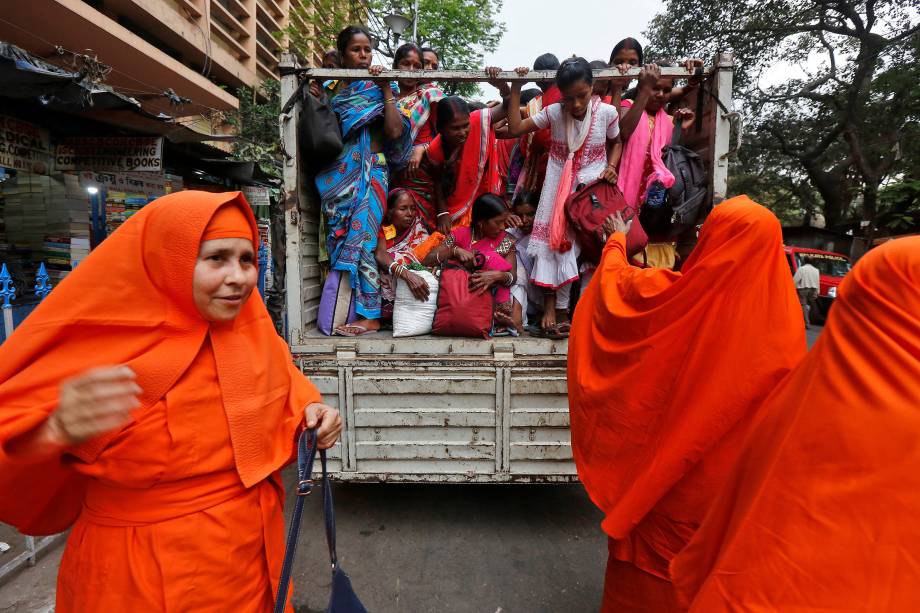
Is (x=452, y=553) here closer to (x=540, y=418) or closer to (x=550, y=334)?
(x=540, y=418)

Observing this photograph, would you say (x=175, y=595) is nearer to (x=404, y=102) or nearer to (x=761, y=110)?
(x=404, y=102)

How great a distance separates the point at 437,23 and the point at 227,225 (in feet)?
44.7

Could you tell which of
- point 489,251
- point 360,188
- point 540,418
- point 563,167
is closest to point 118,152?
point 360,188

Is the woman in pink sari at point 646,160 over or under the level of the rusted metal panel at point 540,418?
over

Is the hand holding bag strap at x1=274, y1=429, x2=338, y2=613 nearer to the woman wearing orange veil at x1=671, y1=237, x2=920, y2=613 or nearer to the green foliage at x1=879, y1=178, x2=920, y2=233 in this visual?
the woman wearing orange veil at x1=671, y1=237, x2=920, y2=613

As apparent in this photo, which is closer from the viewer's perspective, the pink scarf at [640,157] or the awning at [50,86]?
the pink scarf at [640,157]

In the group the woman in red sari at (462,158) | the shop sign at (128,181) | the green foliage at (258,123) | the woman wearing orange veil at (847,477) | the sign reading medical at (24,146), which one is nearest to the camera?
the woman wearing orange veil at (847,477)

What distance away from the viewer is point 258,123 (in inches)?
414

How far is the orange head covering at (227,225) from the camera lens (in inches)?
48.0

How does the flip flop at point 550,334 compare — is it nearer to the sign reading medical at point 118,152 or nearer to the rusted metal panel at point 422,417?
the rusted metal panel at point 422,417

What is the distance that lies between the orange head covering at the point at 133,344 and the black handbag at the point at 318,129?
150cm

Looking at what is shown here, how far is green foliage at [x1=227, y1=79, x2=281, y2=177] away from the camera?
28.8 ft

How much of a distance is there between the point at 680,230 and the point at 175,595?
3.04 metres

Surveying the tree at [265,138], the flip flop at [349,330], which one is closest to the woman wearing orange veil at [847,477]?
the flip flop at [349,330]
